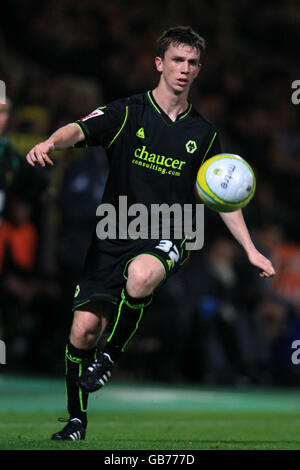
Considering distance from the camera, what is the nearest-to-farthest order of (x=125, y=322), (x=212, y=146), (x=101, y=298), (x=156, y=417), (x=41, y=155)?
(x=41, y=155)
(x=125, y=322)
(x=101, y=298)
(x=212, y=146)
(x=156, y=417)

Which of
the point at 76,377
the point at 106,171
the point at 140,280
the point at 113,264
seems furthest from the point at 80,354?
the point at 106,171

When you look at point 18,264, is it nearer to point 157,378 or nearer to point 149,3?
point 157,378

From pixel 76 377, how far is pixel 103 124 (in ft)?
5.15

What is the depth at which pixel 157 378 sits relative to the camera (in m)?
11.4

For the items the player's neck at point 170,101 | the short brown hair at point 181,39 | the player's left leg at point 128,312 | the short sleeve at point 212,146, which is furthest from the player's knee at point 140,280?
the short brown hair at point 181,39

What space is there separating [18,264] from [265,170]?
592 cm

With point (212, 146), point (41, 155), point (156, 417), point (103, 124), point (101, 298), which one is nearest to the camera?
point (41, 155)

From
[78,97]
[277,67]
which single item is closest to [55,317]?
[78,97]

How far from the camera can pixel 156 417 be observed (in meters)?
7.93

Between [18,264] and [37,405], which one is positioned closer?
[37,405]

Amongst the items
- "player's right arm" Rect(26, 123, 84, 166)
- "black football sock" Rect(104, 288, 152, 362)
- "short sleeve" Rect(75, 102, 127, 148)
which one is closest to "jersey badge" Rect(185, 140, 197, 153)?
"short sleeve" Rect(75, 102, 127, 148)

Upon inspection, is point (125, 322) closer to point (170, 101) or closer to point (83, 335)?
point (83, 335)
